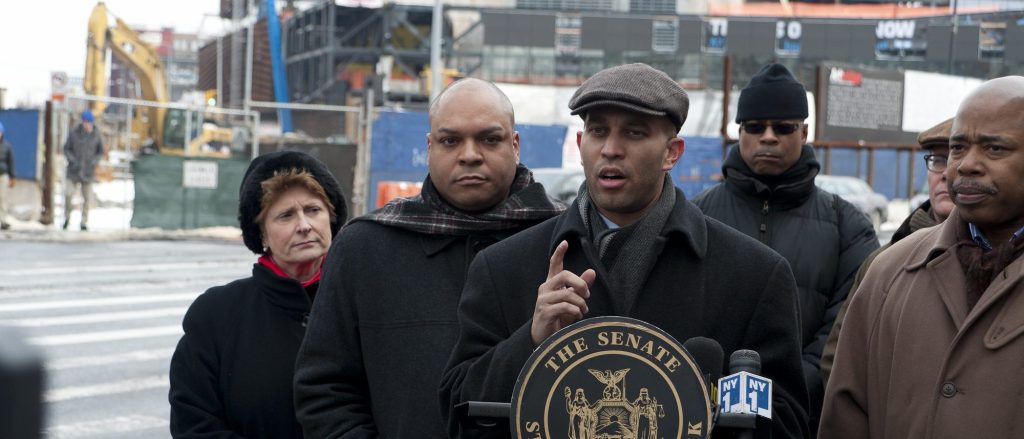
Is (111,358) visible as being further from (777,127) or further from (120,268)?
(777,127)

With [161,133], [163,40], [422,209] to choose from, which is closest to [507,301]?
[422,209]

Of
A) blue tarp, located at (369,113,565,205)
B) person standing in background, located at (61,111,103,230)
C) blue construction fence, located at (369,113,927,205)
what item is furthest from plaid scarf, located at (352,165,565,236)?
person standing in background, located at (61,111,103,230)

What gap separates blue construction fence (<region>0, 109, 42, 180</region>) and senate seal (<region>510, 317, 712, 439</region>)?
24.3 metres

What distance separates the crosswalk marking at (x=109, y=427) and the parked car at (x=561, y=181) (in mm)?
10847

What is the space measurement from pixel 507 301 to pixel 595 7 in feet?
223

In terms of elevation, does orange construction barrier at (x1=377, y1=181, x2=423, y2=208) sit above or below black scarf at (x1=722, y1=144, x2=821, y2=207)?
below

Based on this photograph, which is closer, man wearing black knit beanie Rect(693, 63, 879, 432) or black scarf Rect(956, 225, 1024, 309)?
black scarf Rect(956, 225, 1024, 309)

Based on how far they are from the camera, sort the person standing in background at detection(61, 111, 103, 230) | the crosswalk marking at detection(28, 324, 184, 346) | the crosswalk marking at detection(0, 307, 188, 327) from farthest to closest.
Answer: the person standing in background at detection(61, 111, 103, 230)
the crosswalk marking at detection(0, 307, 188, 327)
the crosswalk marking at detection(28, 324, 184, 346)

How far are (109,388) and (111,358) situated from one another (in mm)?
1515

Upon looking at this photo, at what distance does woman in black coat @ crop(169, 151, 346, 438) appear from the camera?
13.6 ft

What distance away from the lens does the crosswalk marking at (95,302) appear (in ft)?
48.2

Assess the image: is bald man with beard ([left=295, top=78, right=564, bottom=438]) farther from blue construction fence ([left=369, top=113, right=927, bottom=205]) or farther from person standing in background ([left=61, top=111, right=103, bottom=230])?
person standing in background ([left=61, top=111, right=103, bottom=230])

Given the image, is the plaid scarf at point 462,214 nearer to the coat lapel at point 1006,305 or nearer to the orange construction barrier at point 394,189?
the coat lapel at point 1006,305

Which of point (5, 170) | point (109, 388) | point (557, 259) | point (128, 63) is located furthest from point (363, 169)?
point (557, 259)
